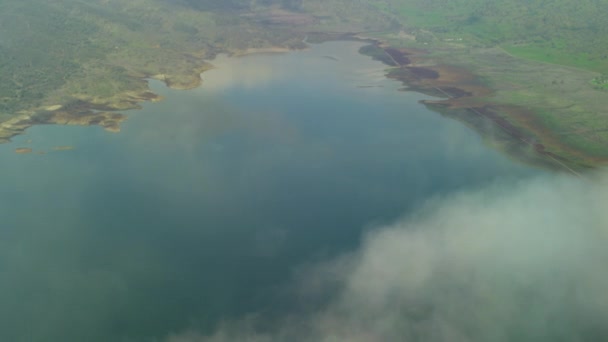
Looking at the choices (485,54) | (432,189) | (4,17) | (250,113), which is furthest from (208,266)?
(485,54)

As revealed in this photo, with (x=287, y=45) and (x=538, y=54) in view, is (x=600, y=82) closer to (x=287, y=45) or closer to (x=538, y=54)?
(x=538, y=54)

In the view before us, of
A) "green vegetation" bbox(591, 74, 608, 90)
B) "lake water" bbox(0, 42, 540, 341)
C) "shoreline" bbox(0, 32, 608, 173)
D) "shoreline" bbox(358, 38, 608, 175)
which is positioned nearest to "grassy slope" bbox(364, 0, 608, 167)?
"green vegetation" bbox(591, 74, 608, 90)

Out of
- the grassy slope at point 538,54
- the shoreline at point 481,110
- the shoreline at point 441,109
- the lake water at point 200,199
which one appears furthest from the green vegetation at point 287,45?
the lake water at point 200,199

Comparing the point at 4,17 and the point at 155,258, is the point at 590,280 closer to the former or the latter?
the point at 155,258

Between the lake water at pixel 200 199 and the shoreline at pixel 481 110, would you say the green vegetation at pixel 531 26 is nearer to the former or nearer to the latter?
the shoreline at pixel 481 110

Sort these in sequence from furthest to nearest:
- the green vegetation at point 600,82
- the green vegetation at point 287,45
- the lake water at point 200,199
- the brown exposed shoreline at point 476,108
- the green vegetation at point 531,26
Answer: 1. the green vegetation at point 531,26
2. the green vegetation at point 600,82
3. the green vegetation at point 287,45
4. the brown exposed shoreline at point 476,108
5. the lake water at point 200,199

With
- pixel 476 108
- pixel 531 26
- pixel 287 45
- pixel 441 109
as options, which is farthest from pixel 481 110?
pixel 531 26

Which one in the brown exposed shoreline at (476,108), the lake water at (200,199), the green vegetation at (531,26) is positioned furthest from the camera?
the green vegetation at (531,26)

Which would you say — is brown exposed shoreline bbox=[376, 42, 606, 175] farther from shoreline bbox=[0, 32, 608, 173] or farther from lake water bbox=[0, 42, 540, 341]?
lake water bbox=[0, 42, 540, 341]

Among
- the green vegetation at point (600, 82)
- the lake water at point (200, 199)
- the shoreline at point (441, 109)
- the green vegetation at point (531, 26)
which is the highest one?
the green vegetation at point (531, 26)
